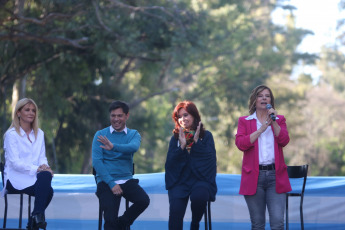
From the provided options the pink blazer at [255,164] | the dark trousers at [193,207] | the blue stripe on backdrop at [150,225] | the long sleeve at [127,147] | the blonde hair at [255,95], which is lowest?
the blue stripe on backdrop at [150,225]

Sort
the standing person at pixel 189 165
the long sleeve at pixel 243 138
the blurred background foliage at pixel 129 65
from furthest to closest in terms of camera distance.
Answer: the blurred background foliage at pixel 129 65
the standing person at pixel 189 165
the long sleeve at pixel 243 138

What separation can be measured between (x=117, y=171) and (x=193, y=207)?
2.85ft

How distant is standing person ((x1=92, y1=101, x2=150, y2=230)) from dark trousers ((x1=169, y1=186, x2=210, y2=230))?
37 centimetres

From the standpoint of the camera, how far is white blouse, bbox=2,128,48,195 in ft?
21.4

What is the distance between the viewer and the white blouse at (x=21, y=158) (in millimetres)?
6520

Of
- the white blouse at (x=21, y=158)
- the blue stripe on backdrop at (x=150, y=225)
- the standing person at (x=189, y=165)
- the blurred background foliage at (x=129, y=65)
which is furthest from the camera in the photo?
the blurred background foliage at (x=129, y=65)

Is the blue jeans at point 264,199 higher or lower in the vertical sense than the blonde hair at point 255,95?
lower

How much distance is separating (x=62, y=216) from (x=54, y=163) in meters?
12.2

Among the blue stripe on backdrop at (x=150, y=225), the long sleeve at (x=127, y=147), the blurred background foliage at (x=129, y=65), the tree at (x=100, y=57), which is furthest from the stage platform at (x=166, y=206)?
the tree at (x=100, y=57)

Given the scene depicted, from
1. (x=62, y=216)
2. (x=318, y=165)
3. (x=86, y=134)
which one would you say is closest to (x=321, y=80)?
(x=318, y=165)

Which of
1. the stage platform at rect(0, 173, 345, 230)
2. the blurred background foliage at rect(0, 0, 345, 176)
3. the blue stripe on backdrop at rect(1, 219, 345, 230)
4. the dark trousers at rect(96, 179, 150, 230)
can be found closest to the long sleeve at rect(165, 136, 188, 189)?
the dark trousers at rect(96, 179, 150, 230)

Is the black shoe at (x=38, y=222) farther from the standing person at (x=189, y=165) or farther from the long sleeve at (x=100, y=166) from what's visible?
the standing person at (x=189, y=165)

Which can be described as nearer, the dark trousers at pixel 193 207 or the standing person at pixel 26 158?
the dark trousers at pixel 193 207

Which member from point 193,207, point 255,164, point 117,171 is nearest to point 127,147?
point 117,171
